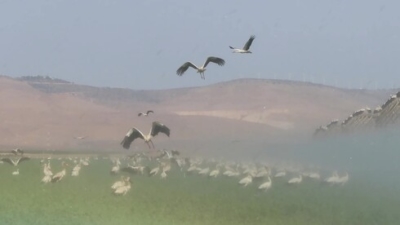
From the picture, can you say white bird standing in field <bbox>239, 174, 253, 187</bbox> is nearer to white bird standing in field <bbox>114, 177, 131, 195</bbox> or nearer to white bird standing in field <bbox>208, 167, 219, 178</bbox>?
white bird standing in field <bbox>208, 167, 219, 178</bbox>

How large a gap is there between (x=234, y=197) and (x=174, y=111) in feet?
8.21

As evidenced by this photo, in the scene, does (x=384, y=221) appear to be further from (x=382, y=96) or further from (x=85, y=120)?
(x=85, y=120)

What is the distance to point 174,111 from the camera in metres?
12.0

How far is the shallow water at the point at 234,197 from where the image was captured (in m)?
9.21

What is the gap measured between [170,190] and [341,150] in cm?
282

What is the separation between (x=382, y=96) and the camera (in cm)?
1077

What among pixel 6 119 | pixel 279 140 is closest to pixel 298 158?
pixel 279 140

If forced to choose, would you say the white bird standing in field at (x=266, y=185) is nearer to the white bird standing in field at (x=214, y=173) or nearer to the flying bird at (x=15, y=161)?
the white bird standing in field at (x=214, y=173)

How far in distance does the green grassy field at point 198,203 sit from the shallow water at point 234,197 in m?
0.01

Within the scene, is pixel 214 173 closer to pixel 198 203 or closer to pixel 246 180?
pixel 246 180

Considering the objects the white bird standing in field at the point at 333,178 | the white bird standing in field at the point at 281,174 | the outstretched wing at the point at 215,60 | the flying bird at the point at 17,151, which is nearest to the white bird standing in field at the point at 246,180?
the white bird standing in field at the point at 281,174

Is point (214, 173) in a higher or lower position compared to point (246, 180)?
higher

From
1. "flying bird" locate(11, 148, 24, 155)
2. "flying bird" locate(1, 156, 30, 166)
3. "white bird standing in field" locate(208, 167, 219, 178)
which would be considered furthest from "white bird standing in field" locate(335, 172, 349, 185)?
"flying bird" locate(11, 148, 24, 155)

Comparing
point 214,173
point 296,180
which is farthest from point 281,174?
point 214,173
